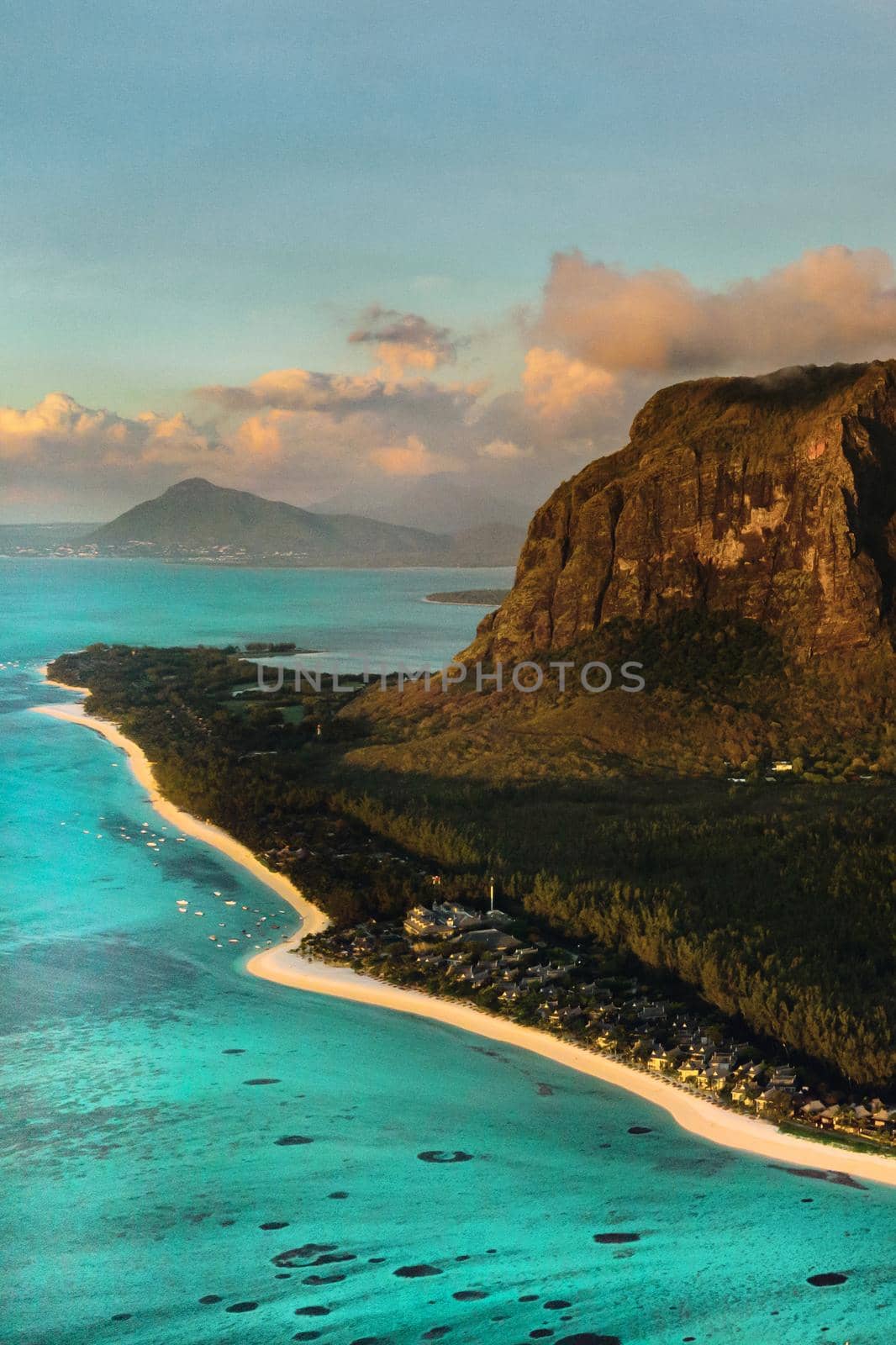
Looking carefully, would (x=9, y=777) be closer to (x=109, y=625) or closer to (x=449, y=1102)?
(x=449, y=1102)

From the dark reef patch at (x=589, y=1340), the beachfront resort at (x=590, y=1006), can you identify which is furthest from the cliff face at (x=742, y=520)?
the dark reef patch at (x=589, y=1340)

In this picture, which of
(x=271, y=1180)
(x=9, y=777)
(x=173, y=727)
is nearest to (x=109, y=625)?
(x=173, y=727)

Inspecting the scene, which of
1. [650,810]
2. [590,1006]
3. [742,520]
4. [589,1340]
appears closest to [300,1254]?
[589,1340]

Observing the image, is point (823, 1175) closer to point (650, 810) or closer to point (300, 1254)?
point (300, 1254)

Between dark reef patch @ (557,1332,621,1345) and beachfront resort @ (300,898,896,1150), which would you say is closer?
dark reef patch @ (557,1332,621,1345)

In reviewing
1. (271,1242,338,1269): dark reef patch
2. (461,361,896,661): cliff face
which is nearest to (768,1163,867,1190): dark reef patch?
(271,1242,338,1269): dark reef patch

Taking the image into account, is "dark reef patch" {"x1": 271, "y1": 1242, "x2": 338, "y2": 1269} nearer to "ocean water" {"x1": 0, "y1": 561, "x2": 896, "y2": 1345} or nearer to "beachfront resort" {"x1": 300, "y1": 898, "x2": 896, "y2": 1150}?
"ocean water" {"x1": 0, "y1": 561, "x2": 896, "y2": 1345}
